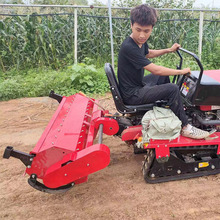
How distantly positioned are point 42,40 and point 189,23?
15.2 feet

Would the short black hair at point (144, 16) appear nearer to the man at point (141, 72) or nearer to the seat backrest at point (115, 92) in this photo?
the man at point (141, 72)

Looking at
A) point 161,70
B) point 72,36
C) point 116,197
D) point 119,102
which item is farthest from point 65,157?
point 72,36

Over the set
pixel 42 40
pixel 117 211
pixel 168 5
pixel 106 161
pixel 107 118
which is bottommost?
pixel 117 211

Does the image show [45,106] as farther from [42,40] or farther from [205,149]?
[205,149]

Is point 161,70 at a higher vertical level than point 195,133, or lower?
higher

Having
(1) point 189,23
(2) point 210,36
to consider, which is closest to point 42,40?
(1) point 189,23

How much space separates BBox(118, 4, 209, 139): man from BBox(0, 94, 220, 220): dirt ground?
653mm

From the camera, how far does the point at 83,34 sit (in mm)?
7191

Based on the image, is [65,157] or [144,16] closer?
[65,157]

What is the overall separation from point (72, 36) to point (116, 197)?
5704mm

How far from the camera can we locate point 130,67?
2.69m

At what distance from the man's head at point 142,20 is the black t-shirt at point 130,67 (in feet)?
0.44

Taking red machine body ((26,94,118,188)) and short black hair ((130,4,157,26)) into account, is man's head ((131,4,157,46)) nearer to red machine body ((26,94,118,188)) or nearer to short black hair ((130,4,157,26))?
short black hair ((130,4,157,26))

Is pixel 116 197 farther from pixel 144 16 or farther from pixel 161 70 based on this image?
pixel 144 16
